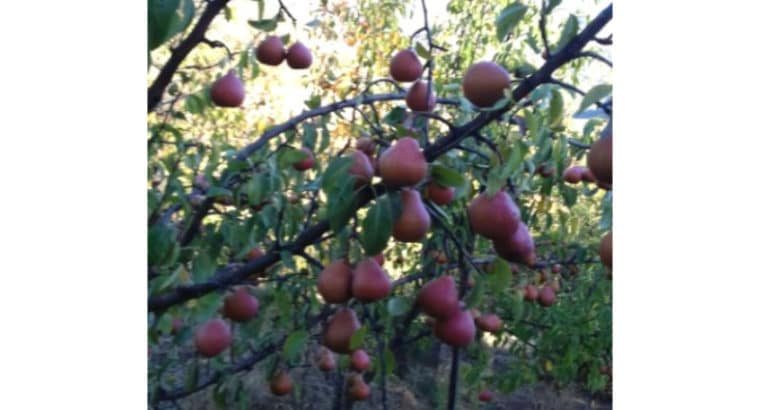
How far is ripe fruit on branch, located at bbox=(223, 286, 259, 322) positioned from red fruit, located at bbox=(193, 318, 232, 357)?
3 cm

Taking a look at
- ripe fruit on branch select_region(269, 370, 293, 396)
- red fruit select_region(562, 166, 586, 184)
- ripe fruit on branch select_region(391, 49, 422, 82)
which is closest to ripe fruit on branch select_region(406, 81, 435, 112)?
ripe fruit on branch select_region(391, 49, 422, 82)

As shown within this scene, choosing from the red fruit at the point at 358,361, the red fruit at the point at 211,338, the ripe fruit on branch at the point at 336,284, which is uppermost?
the ripe fruit on branch at the point at 336,284

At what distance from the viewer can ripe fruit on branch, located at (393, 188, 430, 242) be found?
0.74m

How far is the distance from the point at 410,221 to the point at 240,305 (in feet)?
1.27

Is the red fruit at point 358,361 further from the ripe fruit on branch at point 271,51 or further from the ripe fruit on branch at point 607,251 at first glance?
the ripe fruit on branch at point 607,251

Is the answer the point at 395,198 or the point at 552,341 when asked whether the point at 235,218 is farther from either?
the point at 552,341

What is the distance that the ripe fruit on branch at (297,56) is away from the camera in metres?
1.30

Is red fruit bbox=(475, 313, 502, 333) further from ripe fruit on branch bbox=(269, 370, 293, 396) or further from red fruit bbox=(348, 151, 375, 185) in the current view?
red fruit bbox=(348, 151, 375, 185)

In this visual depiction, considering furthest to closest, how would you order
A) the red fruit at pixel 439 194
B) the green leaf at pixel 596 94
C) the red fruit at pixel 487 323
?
the red fruit at pixel 487 323
the red fruit at pixel 439 194
the green leaf at pixel 596 94

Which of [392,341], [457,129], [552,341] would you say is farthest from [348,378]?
[457,129]

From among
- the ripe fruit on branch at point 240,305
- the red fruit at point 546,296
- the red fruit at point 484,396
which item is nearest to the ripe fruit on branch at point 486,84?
the ripe fruit on branch at point 240,305

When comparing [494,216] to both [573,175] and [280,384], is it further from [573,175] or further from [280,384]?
[280,384]

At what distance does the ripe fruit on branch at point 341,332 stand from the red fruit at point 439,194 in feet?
0.61
